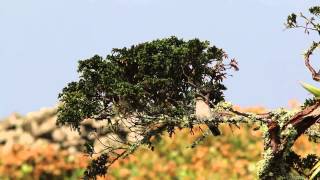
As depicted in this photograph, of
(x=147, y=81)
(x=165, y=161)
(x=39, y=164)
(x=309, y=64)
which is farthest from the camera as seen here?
(x=165, y=161)

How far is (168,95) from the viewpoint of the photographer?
7.52 meters

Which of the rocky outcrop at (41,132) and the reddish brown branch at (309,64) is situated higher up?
the rocky outcrop at (41,132)

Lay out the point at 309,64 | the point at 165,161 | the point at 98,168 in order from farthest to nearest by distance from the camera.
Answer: the point at 165,161, the point at 98,168, the point at 309,64

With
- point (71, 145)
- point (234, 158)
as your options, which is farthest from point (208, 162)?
point (71, 145)

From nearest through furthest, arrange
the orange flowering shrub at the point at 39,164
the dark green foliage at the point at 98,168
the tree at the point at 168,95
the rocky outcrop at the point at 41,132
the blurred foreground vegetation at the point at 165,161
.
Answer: the tree at the point at 168,95 → the dark green foliage at the point at 98,168 → the blurred foreground vegetation at the point at 165,161 → the orange flowering shrub at the point at 39,164 → the rocky outcrop at the point at 41,132

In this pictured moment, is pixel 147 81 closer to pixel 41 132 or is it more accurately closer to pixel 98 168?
pixel 98 168

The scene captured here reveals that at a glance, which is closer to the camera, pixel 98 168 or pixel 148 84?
pixel 148 84

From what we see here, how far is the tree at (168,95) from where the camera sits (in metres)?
7.21

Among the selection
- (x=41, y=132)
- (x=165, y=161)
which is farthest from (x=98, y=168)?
(x=41, y=132)

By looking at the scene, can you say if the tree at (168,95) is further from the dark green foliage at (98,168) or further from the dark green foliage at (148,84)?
the dark green foliage at (98,168)

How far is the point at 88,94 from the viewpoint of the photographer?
24.8 ft

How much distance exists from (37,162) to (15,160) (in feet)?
1.87

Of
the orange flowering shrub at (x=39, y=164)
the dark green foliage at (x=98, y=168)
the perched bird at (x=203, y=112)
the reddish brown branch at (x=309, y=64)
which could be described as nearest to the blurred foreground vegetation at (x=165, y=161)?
the orange flowering shrub at (x=39, y=164)

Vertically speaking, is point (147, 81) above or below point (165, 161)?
below
